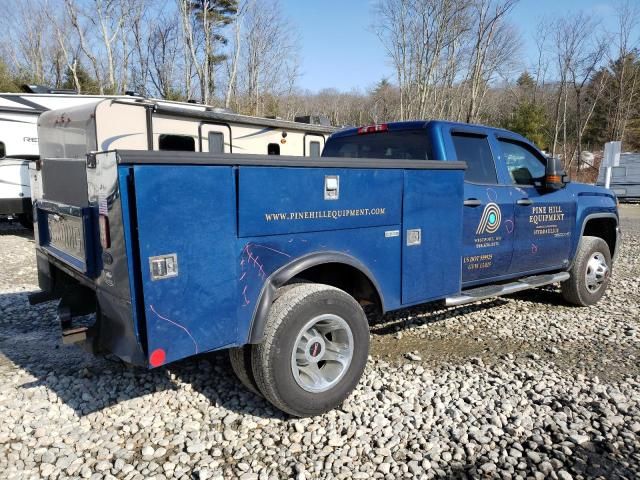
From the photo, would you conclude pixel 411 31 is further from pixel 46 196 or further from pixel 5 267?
pixel 46 196

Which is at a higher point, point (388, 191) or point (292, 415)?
point (388, 191)

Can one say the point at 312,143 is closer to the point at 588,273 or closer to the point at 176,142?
the point at 176,142

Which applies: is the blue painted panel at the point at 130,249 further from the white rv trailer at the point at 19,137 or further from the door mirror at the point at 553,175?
the white rv trailer at the point at 19,137

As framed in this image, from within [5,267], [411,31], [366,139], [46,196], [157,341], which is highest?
[411,31]

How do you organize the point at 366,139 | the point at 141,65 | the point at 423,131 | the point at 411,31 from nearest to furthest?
1. the point at 423,131
2. the point at 366,139
3. the point at 411,31
4. the point at 141,65

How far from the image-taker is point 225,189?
2.78 meters

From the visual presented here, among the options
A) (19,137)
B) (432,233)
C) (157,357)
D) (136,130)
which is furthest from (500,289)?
(19,137)

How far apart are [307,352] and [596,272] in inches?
172

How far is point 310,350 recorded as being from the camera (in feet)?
10.7

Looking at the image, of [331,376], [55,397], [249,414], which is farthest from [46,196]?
[331,376]

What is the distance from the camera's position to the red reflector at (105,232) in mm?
2682

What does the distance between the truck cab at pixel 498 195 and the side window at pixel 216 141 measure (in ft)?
13.4

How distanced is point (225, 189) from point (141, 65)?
34.3 meters

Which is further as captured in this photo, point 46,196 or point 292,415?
point 46,196
